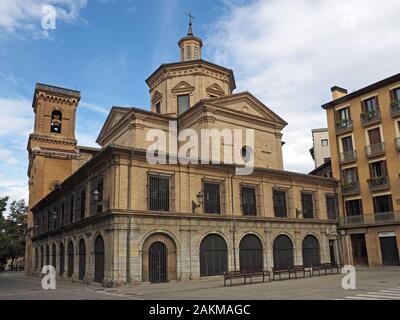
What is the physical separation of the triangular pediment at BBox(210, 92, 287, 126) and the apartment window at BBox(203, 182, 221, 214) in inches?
335

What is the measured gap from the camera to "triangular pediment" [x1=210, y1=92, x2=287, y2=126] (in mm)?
32688

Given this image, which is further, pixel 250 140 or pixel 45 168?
pixel 45 168

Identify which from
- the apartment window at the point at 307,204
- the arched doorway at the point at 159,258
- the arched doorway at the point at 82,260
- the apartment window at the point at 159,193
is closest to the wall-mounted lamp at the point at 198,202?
the apartment window at the point at 159,193

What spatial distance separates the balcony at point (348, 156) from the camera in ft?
110

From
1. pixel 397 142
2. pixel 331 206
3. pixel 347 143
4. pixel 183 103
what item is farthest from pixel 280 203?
pixel 183 103

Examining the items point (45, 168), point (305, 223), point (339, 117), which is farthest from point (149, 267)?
point (45, 168)

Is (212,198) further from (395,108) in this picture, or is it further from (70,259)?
(395,108)

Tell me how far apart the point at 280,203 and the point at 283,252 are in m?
3.72

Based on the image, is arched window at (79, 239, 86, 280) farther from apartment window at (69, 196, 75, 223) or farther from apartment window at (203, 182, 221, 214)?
apartment window at (203, 182, 221, 214)

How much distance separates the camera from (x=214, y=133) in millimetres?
30953

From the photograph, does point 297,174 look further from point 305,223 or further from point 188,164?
point 188,164
